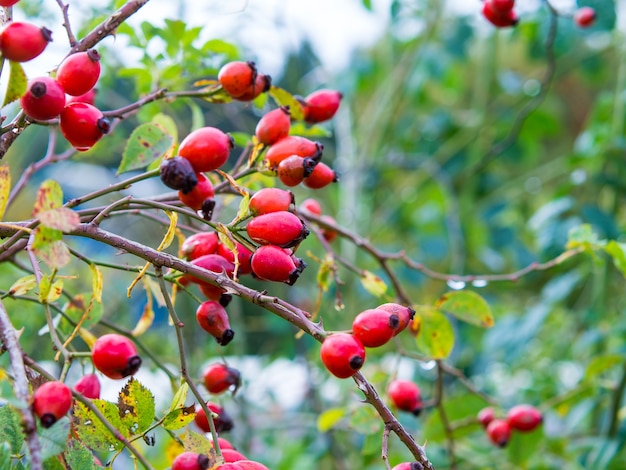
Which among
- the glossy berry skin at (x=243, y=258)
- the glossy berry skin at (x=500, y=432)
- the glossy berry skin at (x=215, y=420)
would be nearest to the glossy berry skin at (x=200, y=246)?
the glossy berry skin at (x=243, y=258)

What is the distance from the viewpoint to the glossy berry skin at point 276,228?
1.38ft

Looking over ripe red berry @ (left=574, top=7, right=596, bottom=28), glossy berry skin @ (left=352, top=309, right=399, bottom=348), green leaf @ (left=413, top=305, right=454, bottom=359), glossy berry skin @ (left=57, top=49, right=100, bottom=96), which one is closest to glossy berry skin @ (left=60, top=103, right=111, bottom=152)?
glossy berry skin @ (left=57, top=49, right=100, bottom=96)

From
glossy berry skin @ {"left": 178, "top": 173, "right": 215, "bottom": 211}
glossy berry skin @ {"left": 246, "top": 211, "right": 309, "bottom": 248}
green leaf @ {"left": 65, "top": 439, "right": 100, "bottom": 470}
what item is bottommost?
green leaf @ {"left": 65, "top": 439, "right": 100, "bottom": 470}

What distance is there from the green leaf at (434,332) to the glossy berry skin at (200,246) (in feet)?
0.93

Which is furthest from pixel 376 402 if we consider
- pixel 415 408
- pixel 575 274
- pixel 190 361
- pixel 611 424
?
pixel 575 274

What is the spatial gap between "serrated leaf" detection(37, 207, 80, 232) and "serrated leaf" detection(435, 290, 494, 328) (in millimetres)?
442

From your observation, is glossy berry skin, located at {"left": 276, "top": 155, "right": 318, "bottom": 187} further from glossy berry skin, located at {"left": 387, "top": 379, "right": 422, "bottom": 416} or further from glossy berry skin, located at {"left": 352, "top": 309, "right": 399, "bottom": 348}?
glossy berry skin, located at {"left": 387, "top": 379, "right": 422, "bottom": 416}

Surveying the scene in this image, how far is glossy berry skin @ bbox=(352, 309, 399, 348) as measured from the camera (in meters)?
0.42

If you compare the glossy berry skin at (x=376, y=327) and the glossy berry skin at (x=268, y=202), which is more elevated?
the glossy berry skin at (x=268, y=202)

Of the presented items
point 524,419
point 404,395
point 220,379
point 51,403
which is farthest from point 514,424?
point 51,403

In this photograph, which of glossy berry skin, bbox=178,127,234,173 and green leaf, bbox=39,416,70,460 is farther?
glossy berry skin, bbox=178,127,234,173

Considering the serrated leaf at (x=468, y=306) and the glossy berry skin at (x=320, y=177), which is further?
the serrated leaf at (x=468, y=306)

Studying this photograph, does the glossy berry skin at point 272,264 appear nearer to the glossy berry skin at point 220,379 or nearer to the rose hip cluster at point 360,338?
the rose hip cluster at point 360,338

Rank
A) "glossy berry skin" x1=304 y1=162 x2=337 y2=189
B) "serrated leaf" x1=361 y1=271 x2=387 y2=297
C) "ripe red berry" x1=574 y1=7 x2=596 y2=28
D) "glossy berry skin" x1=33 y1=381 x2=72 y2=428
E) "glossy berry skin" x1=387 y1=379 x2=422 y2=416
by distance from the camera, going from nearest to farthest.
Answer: "glossy berry skin" x1=33 y1=381 x2=72 y2=428 → "glossy berry skin" x1=304 y1=162 x2=337 y2=189 → "serrated leaf" x1=361 y1=271 x2=387 y2=297 → "glossy berry skin" x1=387 y1=379 x2=422 y2=416 → "ripe red berry" x1=574 y1=7 x2=596 y2=28
